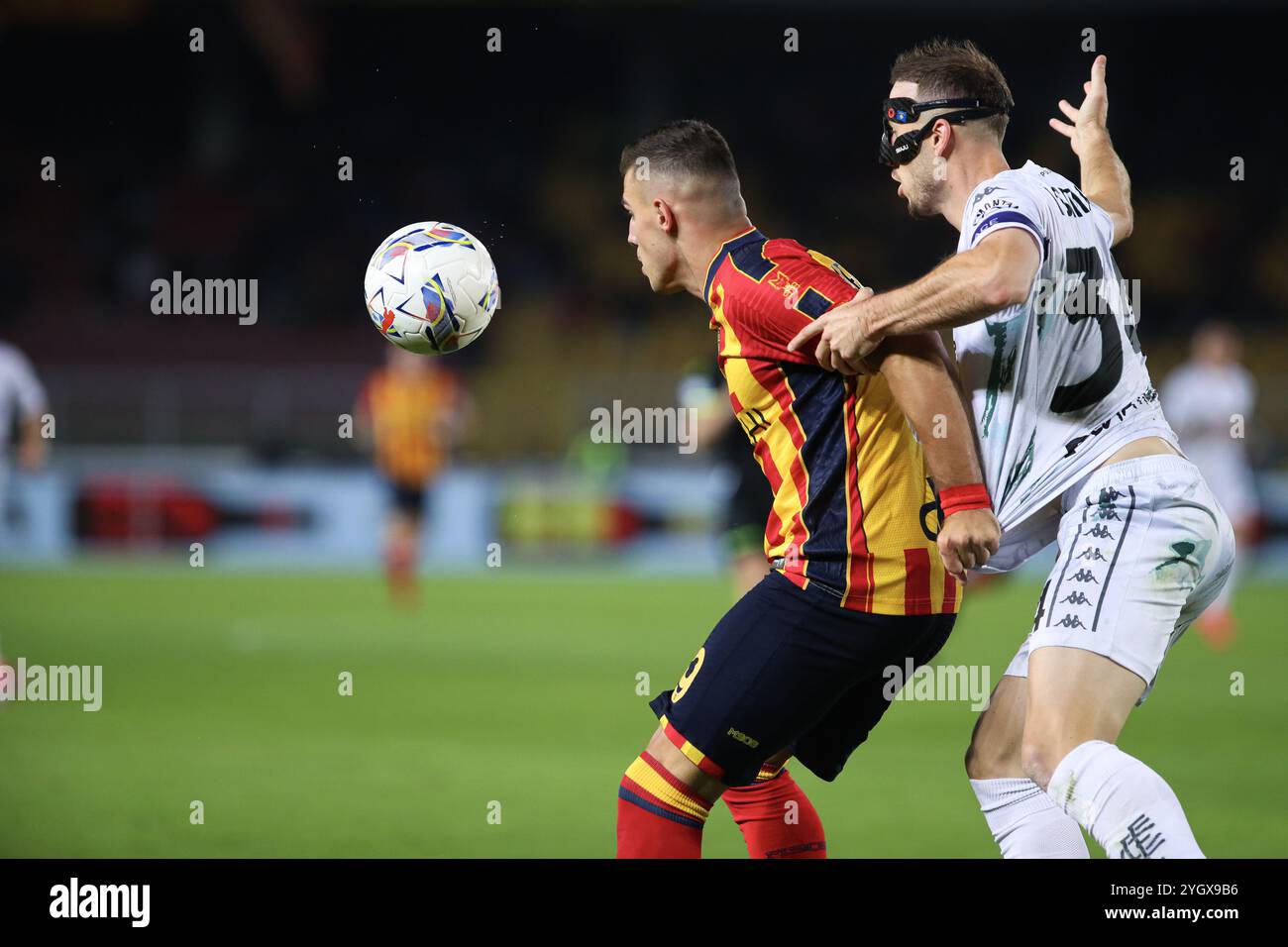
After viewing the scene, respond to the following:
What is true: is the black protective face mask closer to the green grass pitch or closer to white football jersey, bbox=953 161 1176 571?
white football jersey, bbox=953 161 1176 571

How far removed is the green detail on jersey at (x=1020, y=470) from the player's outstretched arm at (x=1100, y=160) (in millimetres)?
821

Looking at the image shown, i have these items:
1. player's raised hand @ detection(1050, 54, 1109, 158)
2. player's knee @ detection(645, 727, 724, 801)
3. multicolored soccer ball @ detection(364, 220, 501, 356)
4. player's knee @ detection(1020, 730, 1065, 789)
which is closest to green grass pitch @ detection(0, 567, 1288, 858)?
player's knee @ detection(645, 727, 724, 801)

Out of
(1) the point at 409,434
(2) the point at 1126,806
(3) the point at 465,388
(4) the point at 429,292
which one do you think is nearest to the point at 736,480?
(4) the point at 429,292

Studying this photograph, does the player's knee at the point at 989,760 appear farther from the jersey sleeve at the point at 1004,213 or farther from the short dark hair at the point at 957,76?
the short dark hair at the point at 957,76

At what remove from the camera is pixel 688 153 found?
3785mm

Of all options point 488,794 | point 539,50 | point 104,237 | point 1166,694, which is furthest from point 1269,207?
point 488,794

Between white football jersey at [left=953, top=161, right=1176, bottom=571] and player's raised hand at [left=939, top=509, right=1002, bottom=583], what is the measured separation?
324mm

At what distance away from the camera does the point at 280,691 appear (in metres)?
8.82

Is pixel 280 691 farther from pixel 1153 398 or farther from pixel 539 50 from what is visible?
pixel 539 50

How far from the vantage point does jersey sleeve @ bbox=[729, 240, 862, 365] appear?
3510 mm

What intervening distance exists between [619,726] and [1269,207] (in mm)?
19114

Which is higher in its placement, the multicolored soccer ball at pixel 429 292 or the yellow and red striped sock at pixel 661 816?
the multicolored soccer ball at pixel 429 292

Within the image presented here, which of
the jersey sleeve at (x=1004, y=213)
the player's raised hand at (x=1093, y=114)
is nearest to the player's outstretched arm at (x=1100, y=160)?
the player's raised hand at (x=1093, y=114)

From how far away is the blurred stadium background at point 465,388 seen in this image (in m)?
6.50
